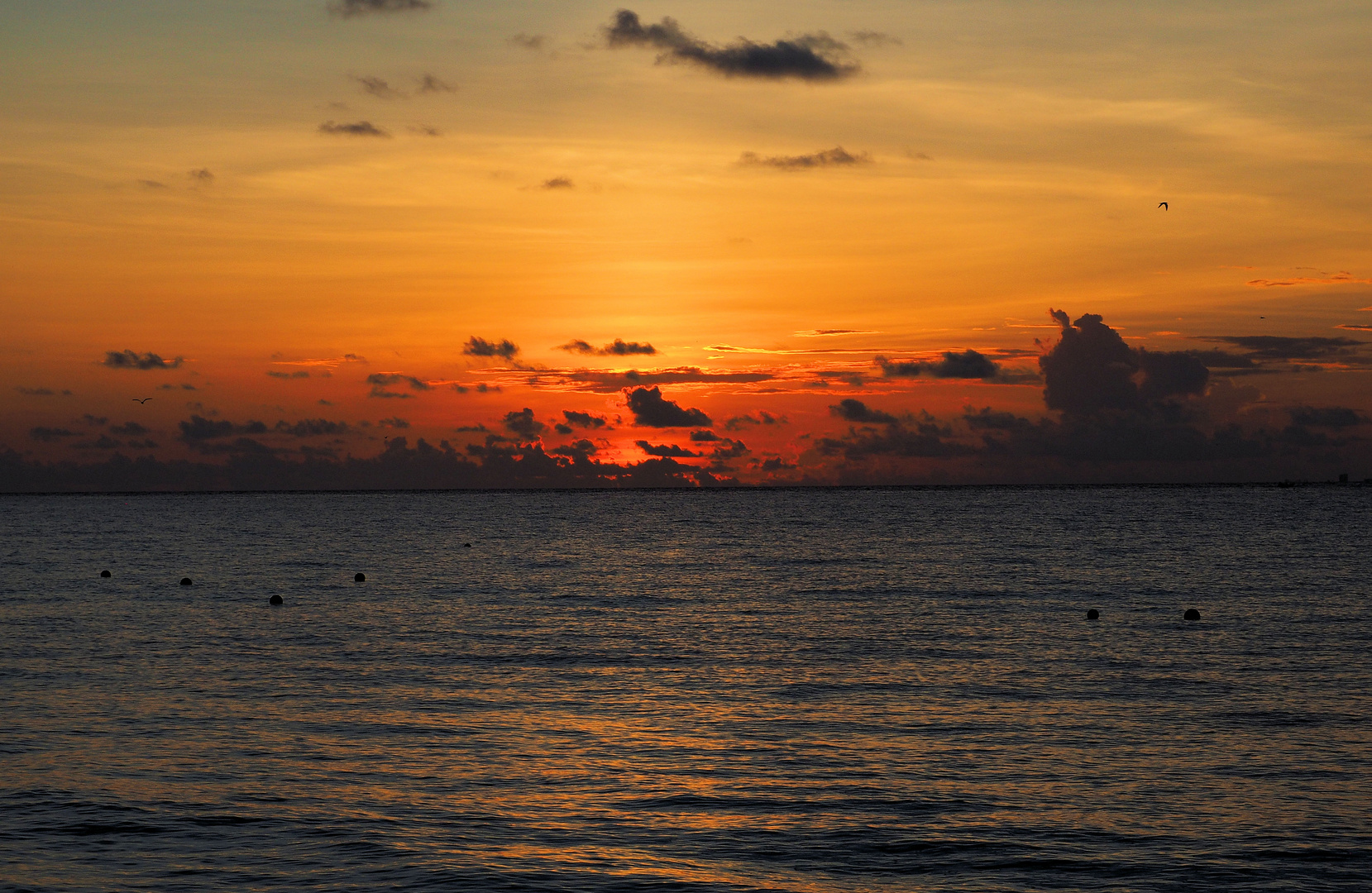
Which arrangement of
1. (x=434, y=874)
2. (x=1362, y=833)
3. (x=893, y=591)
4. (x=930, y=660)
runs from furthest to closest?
(x=893, y=591) < (x=930, y=660) < (x=1362, y=833) < (x=434, y=874)

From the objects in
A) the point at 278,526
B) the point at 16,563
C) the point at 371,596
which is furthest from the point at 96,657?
the point at 278,526

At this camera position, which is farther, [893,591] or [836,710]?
[893,591]

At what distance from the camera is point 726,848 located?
21.1 meters

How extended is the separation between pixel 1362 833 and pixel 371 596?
5610 centimetres

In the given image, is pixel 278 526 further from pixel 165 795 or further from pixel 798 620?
pixel 165 795

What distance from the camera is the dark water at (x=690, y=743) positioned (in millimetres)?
20500

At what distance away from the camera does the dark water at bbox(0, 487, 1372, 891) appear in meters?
20.5

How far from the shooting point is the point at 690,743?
2895 cm

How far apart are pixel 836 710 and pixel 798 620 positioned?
865 inches

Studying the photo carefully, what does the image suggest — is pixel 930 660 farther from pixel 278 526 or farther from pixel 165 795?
pixel 278 526

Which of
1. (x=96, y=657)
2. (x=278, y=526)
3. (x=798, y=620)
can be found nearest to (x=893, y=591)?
(x=798, y=620)

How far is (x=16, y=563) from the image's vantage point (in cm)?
9769

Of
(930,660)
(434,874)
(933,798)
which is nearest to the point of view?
(434,874)

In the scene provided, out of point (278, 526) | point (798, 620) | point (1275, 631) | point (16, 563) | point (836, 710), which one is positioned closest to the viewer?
point (836, 710)
